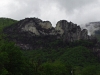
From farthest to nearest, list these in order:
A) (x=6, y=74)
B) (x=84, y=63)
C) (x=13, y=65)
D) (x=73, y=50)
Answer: (x=73, y=50) → (x=84, y=63) → (x=13, y=65) → (x=6, y=74)

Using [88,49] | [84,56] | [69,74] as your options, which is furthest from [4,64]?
[88,49]

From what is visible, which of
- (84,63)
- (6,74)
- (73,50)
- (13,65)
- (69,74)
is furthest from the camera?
(73,50)

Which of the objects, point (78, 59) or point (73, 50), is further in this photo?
point (73, 50)

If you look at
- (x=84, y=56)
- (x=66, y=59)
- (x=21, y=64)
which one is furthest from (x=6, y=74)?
(x=84, y=56)

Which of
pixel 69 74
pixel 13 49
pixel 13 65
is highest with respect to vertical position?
pixel 13 49

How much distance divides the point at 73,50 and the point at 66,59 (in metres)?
19.5

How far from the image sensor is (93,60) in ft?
582

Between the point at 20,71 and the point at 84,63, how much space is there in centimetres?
11565

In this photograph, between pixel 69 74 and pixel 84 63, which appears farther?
pixel 84 63

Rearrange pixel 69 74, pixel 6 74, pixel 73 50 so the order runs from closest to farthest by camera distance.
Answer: pixel 6 74 → pixel 69 74 → pixel 73 50

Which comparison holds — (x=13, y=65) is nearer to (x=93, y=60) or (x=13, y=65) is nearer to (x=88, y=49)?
(x=93, y=60)

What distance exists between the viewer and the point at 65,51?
19175 centimetres

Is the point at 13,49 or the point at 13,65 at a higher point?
the point at 13,49

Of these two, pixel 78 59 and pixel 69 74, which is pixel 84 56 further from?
pixel 69 74
